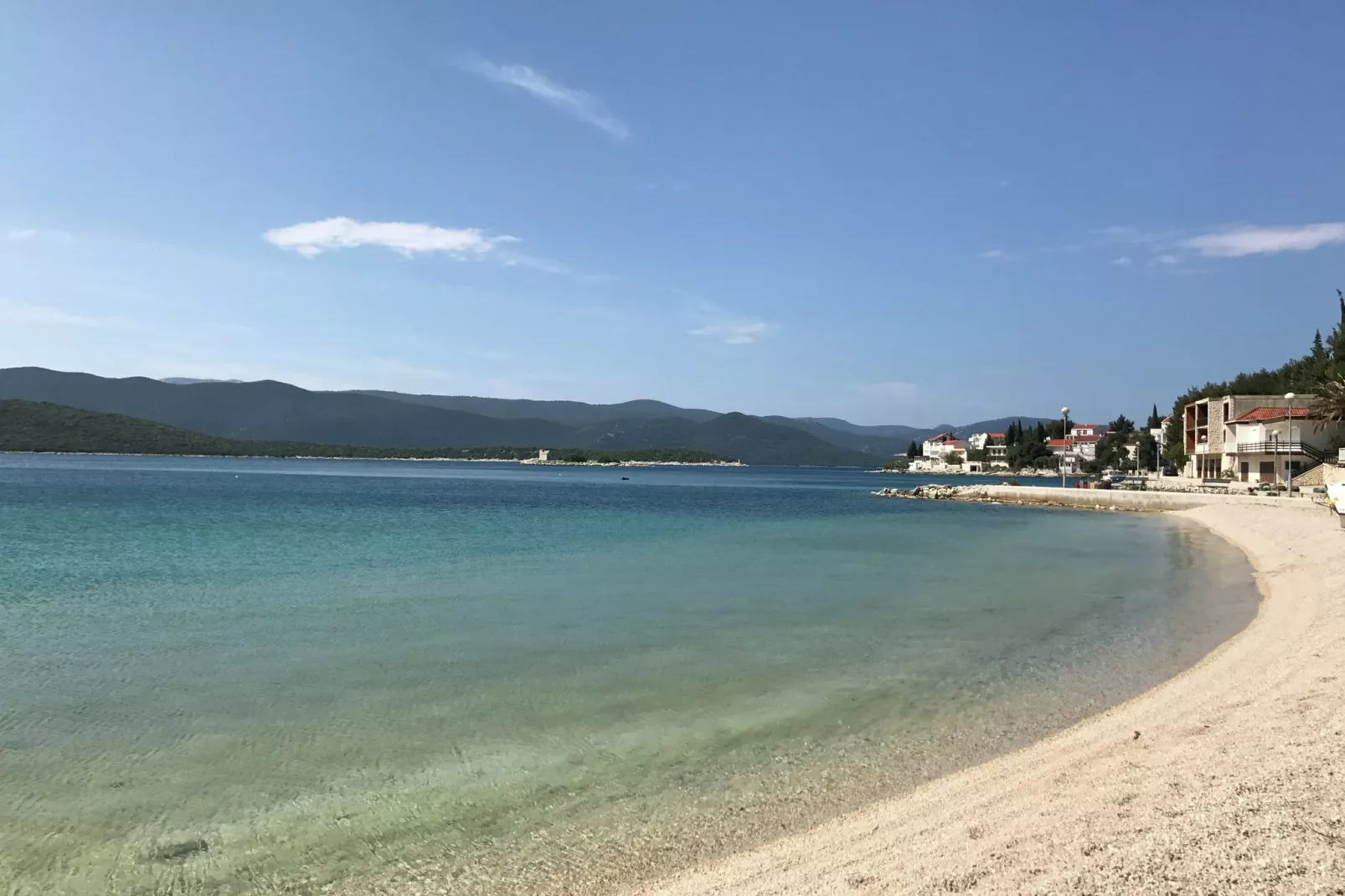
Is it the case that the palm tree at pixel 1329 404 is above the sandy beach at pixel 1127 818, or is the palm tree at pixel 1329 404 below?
above

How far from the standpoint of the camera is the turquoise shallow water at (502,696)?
5.97 meters

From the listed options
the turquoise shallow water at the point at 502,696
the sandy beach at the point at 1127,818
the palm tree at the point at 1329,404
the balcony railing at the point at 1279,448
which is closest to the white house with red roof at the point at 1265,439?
the balcony railing at the point at 1279,448

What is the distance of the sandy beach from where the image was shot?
426 centimetres

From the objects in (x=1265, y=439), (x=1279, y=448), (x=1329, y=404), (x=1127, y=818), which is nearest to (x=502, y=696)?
(x=1127, y=818)

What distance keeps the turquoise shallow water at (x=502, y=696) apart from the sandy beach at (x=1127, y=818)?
0.61 meters

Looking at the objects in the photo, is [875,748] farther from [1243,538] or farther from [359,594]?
[1243,538]

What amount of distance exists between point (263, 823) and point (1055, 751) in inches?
256

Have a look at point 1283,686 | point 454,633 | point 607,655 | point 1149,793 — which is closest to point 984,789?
point 1149,793

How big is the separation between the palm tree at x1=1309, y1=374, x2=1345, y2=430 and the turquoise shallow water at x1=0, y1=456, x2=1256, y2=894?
101 feet

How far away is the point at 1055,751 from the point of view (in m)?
7.28

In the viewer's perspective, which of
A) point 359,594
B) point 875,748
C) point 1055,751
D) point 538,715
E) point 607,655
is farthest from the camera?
point 359,594

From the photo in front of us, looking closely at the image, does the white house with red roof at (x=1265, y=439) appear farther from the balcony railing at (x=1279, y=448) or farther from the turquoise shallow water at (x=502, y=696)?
the turquoise shallow water at (x=502, y=696)

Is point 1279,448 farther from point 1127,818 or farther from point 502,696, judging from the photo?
point 1127,818

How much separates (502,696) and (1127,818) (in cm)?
657
